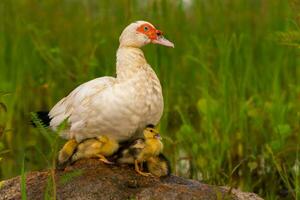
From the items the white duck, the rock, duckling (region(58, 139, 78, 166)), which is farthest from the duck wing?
the rock

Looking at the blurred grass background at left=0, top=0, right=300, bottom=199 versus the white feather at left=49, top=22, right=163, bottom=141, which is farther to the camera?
the blurred grass background at left=0, top=0, right=300, bottom=199

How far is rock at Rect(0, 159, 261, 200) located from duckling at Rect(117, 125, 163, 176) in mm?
75

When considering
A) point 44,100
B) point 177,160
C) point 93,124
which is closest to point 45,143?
point 44,100

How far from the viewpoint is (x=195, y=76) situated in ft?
24.0

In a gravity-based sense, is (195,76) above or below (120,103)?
below

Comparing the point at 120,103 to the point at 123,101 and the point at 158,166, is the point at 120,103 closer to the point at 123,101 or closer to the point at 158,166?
the point at 123,101

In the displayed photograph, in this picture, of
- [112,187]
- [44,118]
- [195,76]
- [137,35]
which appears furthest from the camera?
[195,76]

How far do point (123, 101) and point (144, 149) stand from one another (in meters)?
0.25

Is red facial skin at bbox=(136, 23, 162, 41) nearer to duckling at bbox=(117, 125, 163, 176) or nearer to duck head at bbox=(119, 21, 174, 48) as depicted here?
duck head at bbox=(119, 21, 174, 48)

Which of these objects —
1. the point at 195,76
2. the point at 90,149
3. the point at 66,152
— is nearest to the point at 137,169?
the point at 90,149

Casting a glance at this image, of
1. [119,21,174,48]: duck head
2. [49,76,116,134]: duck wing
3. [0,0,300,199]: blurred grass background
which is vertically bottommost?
[0,0,300,199]: blurred grass background

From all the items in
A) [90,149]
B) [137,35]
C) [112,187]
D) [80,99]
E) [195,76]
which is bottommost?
[195,76]

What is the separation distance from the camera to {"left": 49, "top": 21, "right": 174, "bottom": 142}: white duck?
14.6 ft

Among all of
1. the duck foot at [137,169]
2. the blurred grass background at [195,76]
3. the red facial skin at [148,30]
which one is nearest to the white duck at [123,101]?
the red facial skin at [148,30]
